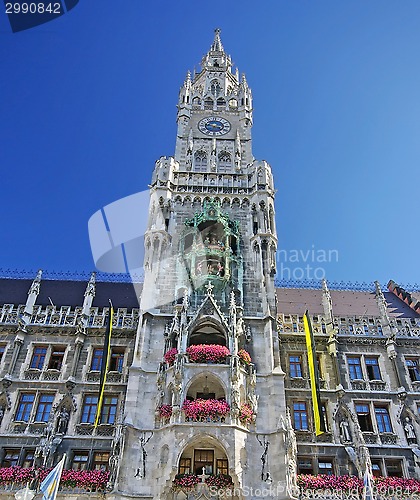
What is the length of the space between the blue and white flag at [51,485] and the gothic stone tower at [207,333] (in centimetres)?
294

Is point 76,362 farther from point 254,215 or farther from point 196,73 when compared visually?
point 196,73

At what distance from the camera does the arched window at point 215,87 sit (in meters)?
48.8

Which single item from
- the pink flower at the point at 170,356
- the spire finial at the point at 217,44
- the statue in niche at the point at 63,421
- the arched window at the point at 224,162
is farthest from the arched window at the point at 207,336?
the spire finial at the point at 217,44

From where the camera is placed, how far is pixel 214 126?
145ft

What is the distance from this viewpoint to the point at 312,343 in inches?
1169

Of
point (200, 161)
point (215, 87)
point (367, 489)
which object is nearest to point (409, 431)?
point (367, 489)

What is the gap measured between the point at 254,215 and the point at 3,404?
20.5 m

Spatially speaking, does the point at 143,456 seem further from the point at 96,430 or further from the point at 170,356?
the point at 170,356

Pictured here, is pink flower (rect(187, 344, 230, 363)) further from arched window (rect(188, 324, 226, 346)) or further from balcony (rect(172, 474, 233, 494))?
balcony (rect(172, 474, 233, 494))

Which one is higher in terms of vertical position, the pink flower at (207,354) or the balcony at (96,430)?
the pink flower at (207,354)

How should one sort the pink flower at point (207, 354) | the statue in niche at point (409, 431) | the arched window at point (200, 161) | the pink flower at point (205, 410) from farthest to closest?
the arched window at point (200, 161)
the statue in niche at point (409, 431)
the pink flower at point (207, 354)
the pink flower at point (205, 410)

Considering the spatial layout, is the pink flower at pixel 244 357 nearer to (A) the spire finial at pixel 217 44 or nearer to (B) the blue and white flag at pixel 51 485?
(B) the blue and white flag at pixel 51 485

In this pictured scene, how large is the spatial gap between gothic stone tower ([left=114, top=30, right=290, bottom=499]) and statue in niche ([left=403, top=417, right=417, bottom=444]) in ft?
25.9

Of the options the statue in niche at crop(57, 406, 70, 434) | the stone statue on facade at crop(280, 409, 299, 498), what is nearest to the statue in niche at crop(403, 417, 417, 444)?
the stone statue on facade at crop(280, 409, 299, 498)
